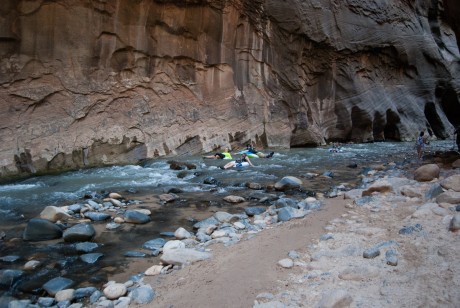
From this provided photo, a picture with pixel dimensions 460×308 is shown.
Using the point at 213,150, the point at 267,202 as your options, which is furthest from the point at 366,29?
the point at 267,202

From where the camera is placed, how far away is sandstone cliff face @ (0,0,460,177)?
11094 millimetres

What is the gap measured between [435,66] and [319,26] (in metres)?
11.0

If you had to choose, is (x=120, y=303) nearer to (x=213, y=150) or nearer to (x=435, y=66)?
(x=213, y=150)

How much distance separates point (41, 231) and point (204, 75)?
38.1 feet

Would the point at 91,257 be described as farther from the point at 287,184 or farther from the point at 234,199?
the point at 287,184

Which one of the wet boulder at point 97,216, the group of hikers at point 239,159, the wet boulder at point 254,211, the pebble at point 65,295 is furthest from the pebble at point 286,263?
the group of hikers at point 239,159

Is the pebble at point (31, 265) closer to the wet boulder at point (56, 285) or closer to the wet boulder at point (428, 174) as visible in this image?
the wet boulder at point (56, 285)

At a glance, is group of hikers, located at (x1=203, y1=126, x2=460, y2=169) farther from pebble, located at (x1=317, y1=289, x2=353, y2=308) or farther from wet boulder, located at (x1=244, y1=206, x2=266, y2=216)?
pebble, located at (x1=317, y1=289, x2=353, y2=308)

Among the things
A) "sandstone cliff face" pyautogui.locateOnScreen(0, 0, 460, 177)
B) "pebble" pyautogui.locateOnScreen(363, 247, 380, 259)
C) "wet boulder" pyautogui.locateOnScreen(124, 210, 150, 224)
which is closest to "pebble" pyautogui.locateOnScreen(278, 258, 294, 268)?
"pebble" pyautogui.locateOnScreen(363, 247, 380, 259)

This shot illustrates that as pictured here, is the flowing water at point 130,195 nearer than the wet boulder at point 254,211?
Yes

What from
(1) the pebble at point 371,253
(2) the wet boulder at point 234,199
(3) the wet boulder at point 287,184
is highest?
(1) the pebble at point 371,253

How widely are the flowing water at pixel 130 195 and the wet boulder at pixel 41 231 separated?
119mm

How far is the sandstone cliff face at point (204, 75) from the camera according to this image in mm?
11094

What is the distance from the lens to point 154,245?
4828 millimetres
